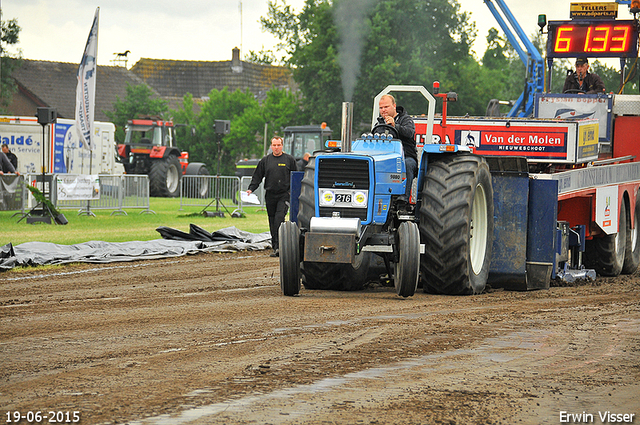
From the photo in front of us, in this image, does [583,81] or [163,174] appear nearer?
[583,81]

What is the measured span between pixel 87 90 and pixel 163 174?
12024 millimetres

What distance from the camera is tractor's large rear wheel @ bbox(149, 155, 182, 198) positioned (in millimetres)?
33312

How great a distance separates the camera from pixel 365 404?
474 cm

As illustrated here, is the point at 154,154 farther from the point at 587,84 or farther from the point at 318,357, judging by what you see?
the point at 318,357

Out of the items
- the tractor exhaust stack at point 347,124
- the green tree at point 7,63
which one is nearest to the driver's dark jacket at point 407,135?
the tractor exhaust stack at point 347,124

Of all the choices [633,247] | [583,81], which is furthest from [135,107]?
[633,247]

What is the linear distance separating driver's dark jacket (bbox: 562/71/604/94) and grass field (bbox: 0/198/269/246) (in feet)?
24.9

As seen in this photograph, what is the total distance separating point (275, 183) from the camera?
14.2 metres

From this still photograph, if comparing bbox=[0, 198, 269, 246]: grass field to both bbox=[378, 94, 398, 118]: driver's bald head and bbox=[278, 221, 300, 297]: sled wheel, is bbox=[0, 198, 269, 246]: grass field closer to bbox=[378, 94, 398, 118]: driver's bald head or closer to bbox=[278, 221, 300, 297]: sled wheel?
bbox=[278, 221, 300, 297]: sled wheel

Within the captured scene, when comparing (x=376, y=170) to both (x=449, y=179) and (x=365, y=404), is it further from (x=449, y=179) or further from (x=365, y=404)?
(x=365, y=404)

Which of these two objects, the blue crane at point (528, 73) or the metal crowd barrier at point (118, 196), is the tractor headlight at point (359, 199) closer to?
Answer: the blue crane at point (528, 73)

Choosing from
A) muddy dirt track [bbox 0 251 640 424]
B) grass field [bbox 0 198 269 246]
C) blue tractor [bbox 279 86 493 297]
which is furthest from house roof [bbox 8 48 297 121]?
muddy dirt track [bbox 0 251 640 424]

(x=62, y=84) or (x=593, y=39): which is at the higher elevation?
(x=62, y=84)

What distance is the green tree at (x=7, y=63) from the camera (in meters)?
44.7
